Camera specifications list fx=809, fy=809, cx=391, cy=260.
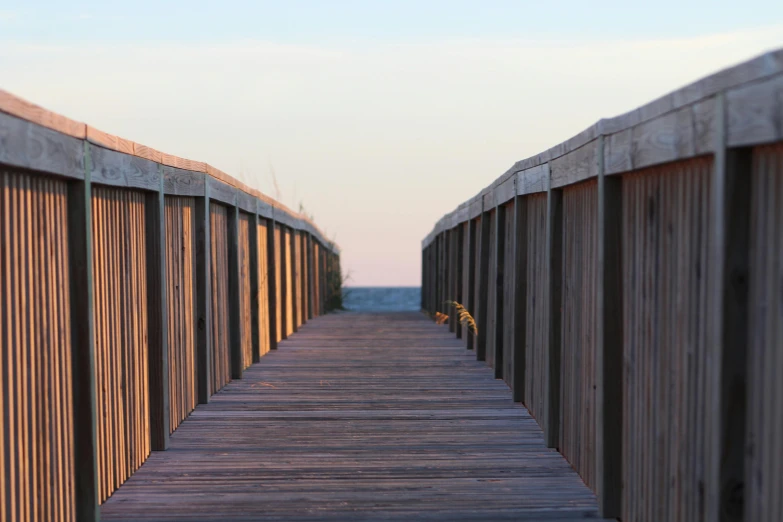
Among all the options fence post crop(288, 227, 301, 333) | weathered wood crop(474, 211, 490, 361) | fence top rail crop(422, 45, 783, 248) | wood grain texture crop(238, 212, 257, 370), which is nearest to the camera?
fence top rail crop(422, 45, 783, 248)

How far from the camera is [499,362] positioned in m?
7.87

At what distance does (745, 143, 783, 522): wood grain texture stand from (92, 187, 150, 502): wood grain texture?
120 inches

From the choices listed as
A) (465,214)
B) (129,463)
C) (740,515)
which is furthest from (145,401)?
(465,214)

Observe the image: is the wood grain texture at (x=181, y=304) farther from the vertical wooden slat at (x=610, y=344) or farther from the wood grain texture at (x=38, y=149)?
the vertical wooden slat at (x=610, y=344)

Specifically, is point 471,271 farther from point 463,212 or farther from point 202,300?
point 202,300

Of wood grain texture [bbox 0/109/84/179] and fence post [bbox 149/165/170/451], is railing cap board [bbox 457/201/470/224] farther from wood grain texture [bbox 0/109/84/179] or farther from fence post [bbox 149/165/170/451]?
wood grain texture [bbox 0/109/84/179]

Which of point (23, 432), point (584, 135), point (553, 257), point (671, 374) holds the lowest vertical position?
point (23, 432)

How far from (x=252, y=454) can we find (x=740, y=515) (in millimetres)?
3184

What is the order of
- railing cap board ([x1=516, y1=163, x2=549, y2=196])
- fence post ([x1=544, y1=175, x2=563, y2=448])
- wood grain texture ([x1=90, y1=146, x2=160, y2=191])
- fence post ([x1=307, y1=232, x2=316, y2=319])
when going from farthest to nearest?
fence post ([x1=307, y1=232, x2=316, y2=319]), railing cap board ([x1=516, y1=163, x2=549, y2=196]), fence post ([x1=544, y1=175, x2=563, y2=448]), wood grain texture ([x1=90, y1=146, x2=160, y2=191])

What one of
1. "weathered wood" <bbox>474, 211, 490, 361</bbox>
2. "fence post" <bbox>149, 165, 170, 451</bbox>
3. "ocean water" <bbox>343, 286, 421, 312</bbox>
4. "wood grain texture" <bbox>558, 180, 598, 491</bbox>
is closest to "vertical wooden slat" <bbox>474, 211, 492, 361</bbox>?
A: "weathered wood" <bbox>474, 211, 490, 361</bbox>

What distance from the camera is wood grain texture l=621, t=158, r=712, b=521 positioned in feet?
9.78

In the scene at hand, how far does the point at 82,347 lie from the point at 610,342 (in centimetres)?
256

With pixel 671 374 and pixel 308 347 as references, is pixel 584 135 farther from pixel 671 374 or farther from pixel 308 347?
pixel 308 347

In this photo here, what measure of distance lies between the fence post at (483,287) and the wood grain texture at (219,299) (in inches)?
114
